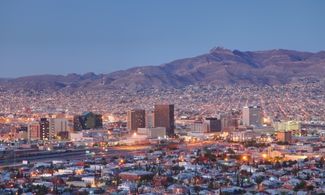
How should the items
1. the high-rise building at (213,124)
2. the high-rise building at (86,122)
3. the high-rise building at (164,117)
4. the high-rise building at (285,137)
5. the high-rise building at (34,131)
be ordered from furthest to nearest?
the high-rise building at (213,124) < the high-rise building at (86,122) < the high-rise building at (164,117) < the high-rise building at (34,131) < the high-rise building at (285,137)

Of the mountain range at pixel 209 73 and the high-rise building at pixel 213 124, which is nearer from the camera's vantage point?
the high-rise building at pixel 213 124

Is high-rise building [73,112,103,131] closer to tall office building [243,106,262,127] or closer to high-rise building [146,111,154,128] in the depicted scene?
high-rise building [146,111,154,128]

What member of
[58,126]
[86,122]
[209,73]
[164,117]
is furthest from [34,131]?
[209,73]

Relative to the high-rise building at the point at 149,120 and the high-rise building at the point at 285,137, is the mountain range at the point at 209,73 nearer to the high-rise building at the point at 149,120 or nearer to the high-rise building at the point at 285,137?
the high-rise building at the point at 149,120

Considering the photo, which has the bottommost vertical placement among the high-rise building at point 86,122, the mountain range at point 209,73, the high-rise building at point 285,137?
the high-rise building at point 285,137

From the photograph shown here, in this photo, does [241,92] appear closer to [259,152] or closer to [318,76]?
[318,76]

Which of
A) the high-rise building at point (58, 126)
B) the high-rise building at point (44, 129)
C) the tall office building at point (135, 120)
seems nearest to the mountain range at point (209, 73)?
the tall office building at point (135, 120)

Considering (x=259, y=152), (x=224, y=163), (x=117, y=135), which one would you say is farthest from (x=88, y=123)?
Answer: (x=224, y=163)

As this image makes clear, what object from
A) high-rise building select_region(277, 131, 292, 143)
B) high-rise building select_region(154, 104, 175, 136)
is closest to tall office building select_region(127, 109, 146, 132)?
high-rise building select_region(154, 104, 175, 136)

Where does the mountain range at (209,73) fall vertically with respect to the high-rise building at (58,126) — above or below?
above
